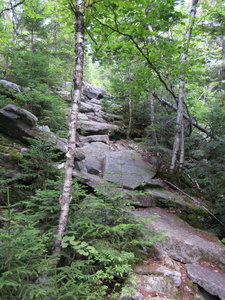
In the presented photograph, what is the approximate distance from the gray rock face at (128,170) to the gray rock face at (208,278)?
3299 mm

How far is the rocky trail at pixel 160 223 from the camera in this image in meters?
3.39

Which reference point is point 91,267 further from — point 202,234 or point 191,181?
point 191,181

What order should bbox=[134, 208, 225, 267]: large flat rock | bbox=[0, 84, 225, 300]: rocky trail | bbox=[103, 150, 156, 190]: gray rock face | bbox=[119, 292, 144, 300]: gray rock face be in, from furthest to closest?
bbox=[103, 150, 156, 190]: gray rock face
bbox=[134, 208, 225, 267]: large flat rock
bbox=[0, 84, 225, 300]: rocky trail
bbox=[119, 292, 144, 300]: gray rock face

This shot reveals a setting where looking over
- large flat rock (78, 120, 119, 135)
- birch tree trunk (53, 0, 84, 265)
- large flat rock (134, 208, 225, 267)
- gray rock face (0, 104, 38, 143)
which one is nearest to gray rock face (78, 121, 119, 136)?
large flat rock (78, 120, 119, 135)

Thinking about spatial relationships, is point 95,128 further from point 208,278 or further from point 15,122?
point 208,278

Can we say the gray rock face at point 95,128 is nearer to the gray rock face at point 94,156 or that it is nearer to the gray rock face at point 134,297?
the gray rock face at point 94,156

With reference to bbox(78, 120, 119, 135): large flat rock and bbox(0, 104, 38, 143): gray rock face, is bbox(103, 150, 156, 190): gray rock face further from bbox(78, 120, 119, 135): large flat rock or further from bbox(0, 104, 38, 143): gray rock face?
bbox(78, 120, 119, 135): large flat rock

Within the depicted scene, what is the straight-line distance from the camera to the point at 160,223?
552 centimetres

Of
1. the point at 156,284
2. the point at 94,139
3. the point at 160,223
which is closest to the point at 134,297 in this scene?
the point at 156,284

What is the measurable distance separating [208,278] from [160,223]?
189 cm

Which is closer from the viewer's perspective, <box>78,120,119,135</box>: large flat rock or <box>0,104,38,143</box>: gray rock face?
<box>0,104,38,143</box>: gray rock face

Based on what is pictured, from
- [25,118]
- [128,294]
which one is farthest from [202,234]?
[25,118]

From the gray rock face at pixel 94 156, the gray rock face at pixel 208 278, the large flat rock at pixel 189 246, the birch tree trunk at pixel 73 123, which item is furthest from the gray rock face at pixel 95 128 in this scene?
the gray rock face at pixel 208 278

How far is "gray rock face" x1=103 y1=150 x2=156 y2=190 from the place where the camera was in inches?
286
